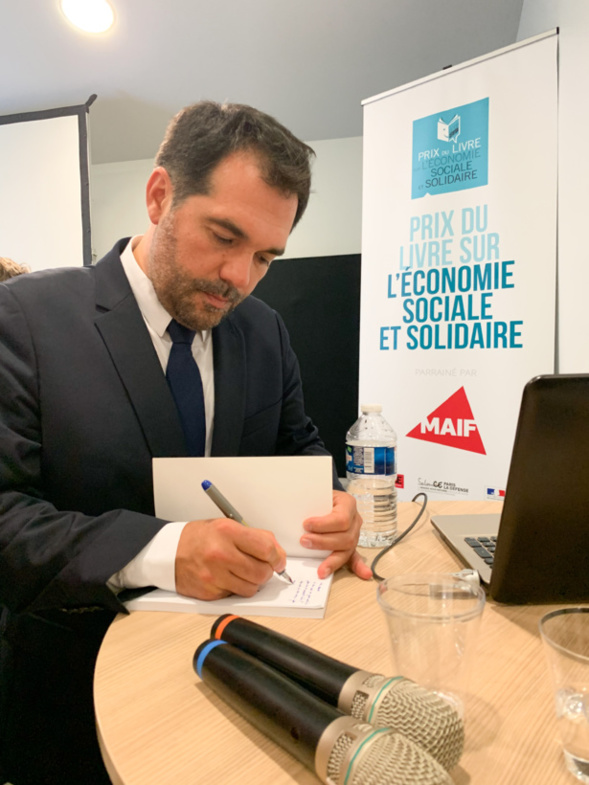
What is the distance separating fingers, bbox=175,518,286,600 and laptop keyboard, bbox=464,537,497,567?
0.31 metres

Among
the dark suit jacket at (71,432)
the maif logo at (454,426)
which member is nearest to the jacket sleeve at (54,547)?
the dark suit jacket at (71,432)

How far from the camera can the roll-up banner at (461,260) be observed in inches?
76.5

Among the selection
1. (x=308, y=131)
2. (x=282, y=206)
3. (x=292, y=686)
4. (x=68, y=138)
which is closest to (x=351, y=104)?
(x=308, y=131)

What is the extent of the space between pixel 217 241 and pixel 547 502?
2.61ft

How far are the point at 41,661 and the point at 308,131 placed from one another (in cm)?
318

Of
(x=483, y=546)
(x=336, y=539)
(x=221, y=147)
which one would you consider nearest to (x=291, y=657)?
(x=336, y=539)

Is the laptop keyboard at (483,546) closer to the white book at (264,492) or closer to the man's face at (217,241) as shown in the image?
the white book at (264,492)

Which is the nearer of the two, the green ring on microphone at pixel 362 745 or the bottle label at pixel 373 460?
the green ring on microphone at pixel 362 745

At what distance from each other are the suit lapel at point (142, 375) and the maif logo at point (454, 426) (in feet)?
4.74

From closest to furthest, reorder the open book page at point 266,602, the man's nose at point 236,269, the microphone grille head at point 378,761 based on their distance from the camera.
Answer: the microphone grille head at point 378,761
the open book page at point 266,602
the man's nose at point 236,269

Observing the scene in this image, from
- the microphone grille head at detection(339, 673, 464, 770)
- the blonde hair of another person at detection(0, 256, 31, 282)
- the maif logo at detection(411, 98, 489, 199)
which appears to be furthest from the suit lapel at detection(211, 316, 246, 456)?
the maif logo at detection(411, 98, 489, 199)

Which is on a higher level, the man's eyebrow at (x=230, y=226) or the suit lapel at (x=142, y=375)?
the man's eyebrow at (x=230, y=226)

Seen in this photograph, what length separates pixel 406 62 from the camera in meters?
2.67

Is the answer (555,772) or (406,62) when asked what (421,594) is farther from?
(406,62)
